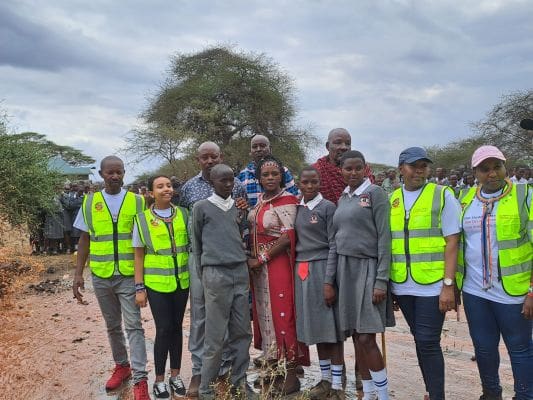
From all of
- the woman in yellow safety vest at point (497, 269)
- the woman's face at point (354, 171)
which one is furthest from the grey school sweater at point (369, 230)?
the woman in yellow safety vest at point (497, 269)

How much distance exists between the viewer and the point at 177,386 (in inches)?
165

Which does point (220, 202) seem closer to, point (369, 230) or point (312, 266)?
point (312, 266)

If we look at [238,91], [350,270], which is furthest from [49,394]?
[238,91]

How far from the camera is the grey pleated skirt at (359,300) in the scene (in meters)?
3.57

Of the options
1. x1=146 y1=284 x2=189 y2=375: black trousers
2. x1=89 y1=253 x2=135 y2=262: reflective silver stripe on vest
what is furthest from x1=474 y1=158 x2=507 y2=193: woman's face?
x1=89 y1=253 x2=135 y2=262: reflective silver stripe on vest

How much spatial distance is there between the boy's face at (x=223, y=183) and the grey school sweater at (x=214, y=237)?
13 centimetres

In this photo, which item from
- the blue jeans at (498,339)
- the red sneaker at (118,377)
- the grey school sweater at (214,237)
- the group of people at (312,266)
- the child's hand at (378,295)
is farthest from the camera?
the red sneaker at (118,377)

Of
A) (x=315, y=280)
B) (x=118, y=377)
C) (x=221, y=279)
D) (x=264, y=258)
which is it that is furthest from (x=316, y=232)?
(x=118, y=377)

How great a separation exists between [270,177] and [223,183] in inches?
16.2

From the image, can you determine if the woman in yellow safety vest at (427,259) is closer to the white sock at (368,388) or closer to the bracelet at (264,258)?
the white sock at (368,388)

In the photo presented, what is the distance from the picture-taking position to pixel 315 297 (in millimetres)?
3916

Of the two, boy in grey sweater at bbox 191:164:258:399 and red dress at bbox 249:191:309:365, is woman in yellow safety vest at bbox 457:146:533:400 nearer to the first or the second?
red dress at bbox 249:191:309:365

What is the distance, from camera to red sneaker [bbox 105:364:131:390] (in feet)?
14.5

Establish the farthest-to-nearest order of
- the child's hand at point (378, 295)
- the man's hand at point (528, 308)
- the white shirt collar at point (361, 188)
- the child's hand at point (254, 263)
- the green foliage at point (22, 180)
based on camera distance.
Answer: the green foliage at point (22, 180)
the child's hand at point (254, 263)
the white shirt collar at point (361, 188)
the child's hand at point (378, 295)
the man's hand at point (528, 308)
